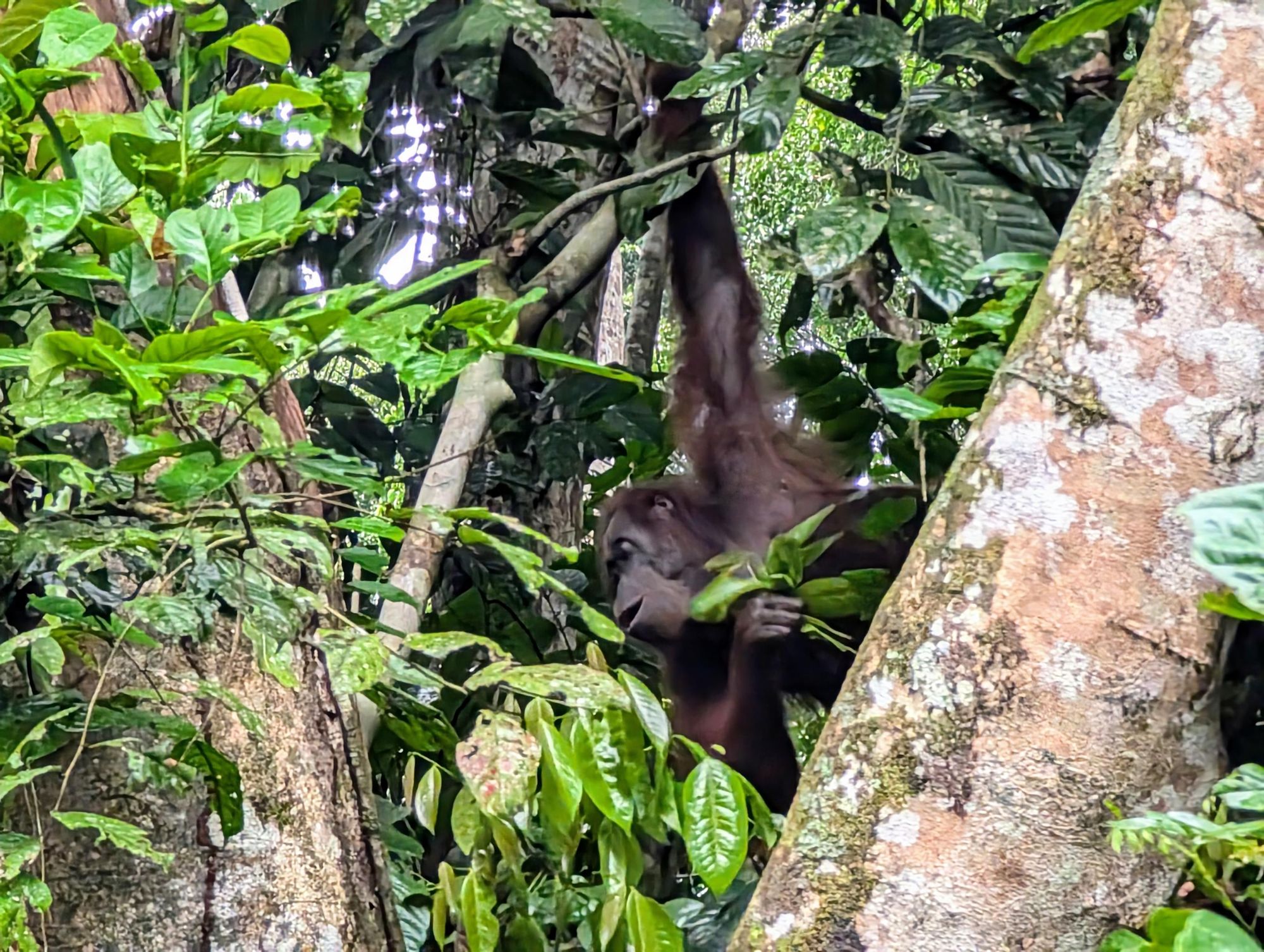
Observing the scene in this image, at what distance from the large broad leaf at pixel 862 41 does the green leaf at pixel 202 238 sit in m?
1.23

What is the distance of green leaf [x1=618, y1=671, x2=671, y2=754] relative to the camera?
1322 mm

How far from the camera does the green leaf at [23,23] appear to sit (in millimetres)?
1172

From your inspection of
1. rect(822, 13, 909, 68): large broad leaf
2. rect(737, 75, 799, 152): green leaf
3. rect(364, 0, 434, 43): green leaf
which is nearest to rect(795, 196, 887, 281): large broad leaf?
rect(737, 75, 799, 152): green leaf

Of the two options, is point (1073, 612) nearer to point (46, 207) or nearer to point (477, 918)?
point (477, 918)

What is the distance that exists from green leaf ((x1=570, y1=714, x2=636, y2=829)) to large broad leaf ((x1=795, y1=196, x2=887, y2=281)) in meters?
0.72

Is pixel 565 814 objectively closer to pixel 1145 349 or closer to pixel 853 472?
pixel 1145 349

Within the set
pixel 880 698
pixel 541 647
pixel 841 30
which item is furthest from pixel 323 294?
pixel 541 647

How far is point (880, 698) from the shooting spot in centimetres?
116

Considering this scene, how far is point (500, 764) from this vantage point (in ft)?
3.81

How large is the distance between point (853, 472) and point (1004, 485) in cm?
200

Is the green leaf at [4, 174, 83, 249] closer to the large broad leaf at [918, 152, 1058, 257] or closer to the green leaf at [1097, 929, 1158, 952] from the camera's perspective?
the green leaf at [1097, 929, 1158, 952]

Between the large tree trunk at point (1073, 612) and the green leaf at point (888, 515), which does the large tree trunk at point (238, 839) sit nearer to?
the large tree trunk at point (1073, 612)

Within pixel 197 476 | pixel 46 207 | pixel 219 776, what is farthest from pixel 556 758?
pixel 46 207

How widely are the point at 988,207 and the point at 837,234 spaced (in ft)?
0.99
